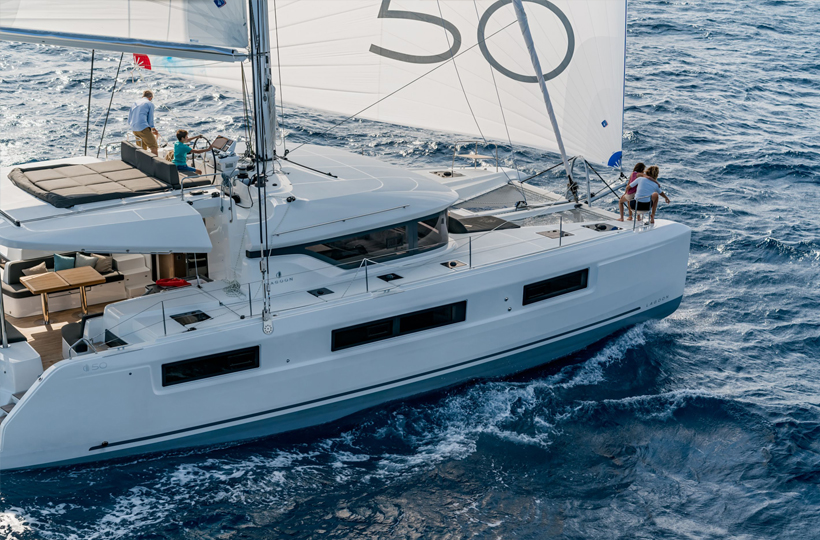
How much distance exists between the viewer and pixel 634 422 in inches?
404

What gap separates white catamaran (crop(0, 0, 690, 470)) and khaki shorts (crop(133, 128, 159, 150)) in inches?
34.8

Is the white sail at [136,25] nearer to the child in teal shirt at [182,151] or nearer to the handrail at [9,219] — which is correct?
the handrail at [9,219]

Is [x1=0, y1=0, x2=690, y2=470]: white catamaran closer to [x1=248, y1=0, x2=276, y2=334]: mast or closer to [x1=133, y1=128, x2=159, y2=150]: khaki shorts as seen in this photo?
[x1=248, y1=0, x2=276, y2=334]: mast

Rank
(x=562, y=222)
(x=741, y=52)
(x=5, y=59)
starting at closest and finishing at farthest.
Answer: (x=562, y=222)
(x=5, y=59)
(x=741, y=52)

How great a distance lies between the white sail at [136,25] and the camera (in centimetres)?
833

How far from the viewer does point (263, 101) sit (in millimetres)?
9961

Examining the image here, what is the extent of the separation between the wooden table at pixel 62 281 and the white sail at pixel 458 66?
3134 mm

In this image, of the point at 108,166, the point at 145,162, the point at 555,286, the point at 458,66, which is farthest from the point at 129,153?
the point at 555,286

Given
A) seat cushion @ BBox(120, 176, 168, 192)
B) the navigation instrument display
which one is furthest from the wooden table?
the navigation instrument display

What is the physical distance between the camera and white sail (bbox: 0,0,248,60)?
27.3 ft

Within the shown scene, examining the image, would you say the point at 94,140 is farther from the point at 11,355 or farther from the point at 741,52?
the point at 741,52

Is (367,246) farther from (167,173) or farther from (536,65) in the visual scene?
(536,65)

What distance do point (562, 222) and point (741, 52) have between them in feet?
58.6

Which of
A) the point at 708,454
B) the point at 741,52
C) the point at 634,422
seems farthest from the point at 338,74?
the point at 741,52
